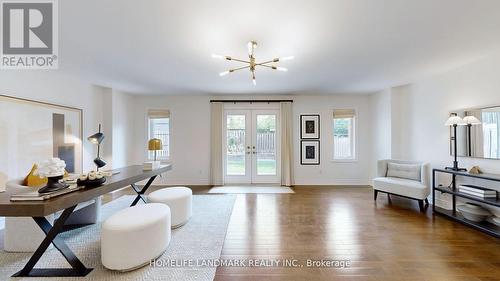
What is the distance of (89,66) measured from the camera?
3.62 m

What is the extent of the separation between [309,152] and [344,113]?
1.45 meters

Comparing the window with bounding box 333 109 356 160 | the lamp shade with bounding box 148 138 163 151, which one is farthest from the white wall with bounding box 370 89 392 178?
the lamp shade with bounding box 148 138 163 151

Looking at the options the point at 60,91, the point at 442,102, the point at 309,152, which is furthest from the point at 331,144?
the point at 60,91

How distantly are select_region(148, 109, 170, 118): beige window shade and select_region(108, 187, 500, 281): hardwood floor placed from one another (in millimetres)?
3394

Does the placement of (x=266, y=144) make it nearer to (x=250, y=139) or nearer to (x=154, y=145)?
(x=250, y=139)

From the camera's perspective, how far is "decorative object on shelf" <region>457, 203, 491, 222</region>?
10.4 ft

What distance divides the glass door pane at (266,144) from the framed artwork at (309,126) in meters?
0.77

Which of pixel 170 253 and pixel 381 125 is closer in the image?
pixel 170 253

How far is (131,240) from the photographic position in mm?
2057

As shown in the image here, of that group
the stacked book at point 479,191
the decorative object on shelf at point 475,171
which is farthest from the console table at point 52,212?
the decorative object on shelf at point 475,171

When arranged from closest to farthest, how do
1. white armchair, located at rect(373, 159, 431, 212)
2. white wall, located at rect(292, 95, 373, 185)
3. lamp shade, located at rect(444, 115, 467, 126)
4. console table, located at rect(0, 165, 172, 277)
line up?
1. console table, located at rect(0, 165, 172, 277)
2. lamp shade, located at rect(444, 115, 467, 126)
3. white armchair, located at rect(373, 159, 431, 212)
4. white wall, located at rect(292, 95, 373, 185)

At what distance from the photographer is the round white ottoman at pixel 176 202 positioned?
10.1ft

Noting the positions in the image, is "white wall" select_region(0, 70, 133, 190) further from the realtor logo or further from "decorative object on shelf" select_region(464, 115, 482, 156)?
"decorative object on shelf" select_region(464, 115, 482, 156)

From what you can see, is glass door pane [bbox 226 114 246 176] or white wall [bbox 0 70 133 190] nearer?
white wall [bbox 0 70 133 190]
